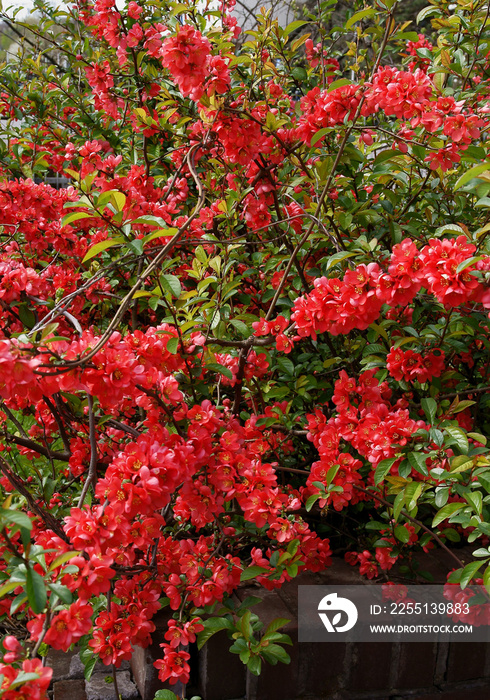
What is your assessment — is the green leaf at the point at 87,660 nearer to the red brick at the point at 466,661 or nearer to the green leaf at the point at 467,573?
the green leaf at the point at 467,573

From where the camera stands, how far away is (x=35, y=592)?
79 cm

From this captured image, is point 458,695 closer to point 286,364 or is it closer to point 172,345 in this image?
point 286,364

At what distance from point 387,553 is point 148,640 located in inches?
26.2

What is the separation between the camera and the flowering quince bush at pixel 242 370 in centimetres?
105

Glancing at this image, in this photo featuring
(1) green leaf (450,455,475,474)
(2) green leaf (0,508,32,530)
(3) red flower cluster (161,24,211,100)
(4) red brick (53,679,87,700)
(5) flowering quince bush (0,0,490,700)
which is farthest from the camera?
(4) red brick (53,679,87,700)

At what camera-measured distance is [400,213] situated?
5.89 feet

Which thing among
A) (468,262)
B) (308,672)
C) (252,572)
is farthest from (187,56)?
(308,672)

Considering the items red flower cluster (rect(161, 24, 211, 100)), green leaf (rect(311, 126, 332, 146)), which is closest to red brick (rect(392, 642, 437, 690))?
green leaf (rect(311, 126, 332, 146))

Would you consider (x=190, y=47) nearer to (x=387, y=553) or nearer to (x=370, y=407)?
(x=370, y=407)

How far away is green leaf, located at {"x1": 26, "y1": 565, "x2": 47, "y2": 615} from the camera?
2.56 ft

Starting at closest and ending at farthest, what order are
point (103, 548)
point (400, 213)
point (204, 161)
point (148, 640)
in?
point (103, 548), point (148, 640), point (400, 213), point (204, 161)

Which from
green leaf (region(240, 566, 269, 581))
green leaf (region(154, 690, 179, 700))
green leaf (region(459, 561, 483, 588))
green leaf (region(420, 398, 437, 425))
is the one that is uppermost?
green leaf (region(420, 398, 437, 425))

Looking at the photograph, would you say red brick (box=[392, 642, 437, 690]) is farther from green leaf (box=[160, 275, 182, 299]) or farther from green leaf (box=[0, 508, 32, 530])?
green leaf (box=[0, 508, 32, 530])

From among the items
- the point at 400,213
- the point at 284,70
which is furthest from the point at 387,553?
the point at 284,70
